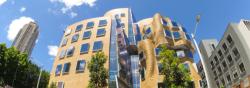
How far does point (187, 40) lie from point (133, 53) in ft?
40.7

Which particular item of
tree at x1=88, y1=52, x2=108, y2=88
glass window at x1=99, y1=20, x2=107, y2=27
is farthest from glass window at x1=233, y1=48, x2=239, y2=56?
tree at x1=88, y1=52, x2=108, y2=88

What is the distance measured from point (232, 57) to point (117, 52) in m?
25.2

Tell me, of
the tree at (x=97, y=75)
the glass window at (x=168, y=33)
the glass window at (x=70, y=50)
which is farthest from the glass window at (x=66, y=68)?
the glass window at (x=168, y=33)

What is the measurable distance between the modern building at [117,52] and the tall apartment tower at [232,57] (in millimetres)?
9818

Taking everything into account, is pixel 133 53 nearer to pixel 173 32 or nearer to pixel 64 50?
pixel 173 32

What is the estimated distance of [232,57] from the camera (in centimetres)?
5775

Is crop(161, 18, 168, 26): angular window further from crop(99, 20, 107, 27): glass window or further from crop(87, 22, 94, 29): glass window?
crop(87, 22, 94, 29): glass window

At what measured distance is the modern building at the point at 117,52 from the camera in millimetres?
48000

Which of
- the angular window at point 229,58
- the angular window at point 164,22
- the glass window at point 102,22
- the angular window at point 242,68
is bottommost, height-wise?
the angular window at point 242,68

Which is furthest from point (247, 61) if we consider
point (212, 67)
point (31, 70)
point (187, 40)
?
point (31, 70)

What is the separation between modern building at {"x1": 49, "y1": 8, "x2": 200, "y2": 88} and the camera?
48.0 m

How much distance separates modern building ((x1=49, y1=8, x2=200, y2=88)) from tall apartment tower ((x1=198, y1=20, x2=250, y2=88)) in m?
9.82

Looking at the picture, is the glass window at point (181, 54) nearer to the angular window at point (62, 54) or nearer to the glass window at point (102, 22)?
the glass window at point (102, 22)

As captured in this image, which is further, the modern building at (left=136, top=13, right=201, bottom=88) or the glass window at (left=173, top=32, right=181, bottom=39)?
the glass window at (left=173, top=32, right=181, bottom=39)
